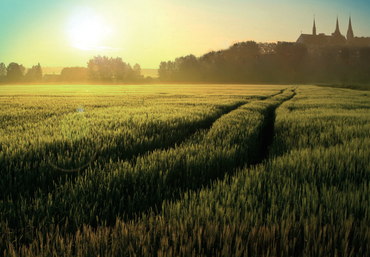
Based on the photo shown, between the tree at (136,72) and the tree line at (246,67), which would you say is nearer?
the tree line at (246,67)

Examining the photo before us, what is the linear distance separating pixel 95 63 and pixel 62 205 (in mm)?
117129

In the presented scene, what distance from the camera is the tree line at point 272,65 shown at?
96750 mm

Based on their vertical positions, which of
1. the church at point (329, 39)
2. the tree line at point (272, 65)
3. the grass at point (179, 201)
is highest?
the church at point (329, 39)

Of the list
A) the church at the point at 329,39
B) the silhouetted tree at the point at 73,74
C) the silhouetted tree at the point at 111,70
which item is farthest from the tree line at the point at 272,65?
the church at the point at 329,39

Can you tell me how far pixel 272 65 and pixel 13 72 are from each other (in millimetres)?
120354

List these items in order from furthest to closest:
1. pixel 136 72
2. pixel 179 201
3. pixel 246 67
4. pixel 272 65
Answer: pixel 136 72 < pixel 246 67 < pixel 272 65 < pixel 179 201

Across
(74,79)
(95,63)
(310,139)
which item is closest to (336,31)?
(95,63)

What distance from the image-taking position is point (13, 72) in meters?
106

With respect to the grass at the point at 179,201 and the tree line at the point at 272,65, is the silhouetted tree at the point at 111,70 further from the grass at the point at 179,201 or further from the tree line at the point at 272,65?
the grass at the point at 179,201

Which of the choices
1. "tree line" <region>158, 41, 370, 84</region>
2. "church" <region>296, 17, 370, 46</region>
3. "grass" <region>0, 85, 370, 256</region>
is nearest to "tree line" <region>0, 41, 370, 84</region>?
"tree line" <region>158, 41, 370, 84</region>

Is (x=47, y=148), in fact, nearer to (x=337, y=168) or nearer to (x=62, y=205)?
(x=62, y=205)

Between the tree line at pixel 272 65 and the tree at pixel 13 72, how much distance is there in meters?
66.7

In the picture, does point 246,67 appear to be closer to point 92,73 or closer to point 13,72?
point 92,73

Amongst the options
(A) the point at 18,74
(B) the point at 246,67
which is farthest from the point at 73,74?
(B) the point at 246,67
